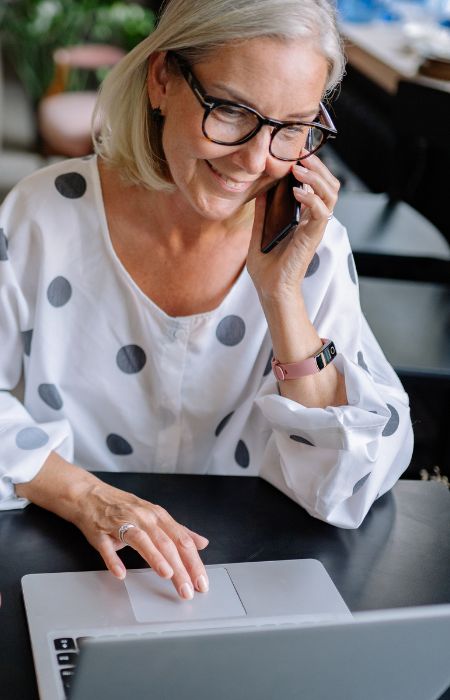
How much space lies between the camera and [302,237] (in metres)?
1.33

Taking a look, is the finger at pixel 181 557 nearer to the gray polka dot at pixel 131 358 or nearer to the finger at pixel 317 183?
the gray polka dot at pixel 131 358

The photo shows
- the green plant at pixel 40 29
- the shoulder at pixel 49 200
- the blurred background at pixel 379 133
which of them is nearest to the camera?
the shoulder at pixel 49 200

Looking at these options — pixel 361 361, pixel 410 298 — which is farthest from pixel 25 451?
pixel 410 298

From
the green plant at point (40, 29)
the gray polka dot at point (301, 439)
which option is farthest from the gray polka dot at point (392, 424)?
the green plant at point (40, 29)

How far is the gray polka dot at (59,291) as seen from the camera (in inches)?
55.5

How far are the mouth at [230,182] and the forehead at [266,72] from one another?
110mm

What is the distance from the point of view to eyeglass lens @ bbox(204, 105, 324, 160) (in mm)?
1209

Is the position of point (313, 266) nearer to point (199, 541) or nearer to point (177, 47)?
point (177, 47)

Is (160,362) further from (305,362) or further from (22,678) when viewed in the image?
(22,678)

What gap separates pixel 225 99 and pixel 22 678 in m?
0.73

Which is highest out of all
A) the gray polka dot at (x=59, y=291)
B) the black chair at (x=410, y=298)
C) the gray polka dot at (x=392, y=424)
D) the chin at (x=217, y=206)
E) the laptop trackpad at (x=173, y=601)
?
the chin at (x=217, y=206)

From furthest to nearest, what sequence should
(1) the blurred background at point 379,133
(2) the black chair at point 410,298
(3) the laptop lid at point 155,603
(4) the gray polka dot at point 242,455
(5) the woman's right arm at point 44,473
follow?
(1) the blurred background at point 379,133 < (2) the black chair at point 410,298 < (4) the gray polka dot at point 242,455 < (5) the woman's right arm at point 44,473 < (3) the laptop lid at point 155,603

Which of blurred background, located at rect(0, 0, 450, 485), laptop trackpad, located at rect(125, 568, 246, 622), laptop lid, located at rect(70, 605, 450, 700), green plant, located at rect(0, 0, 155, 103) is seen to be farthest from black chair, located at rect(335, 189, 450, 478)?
green plant, located at rect(0, 0, 155, 103)

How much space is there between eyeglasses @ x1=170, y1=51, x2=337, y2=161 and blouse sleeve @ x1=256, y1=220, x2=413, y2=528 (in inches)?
8.8
